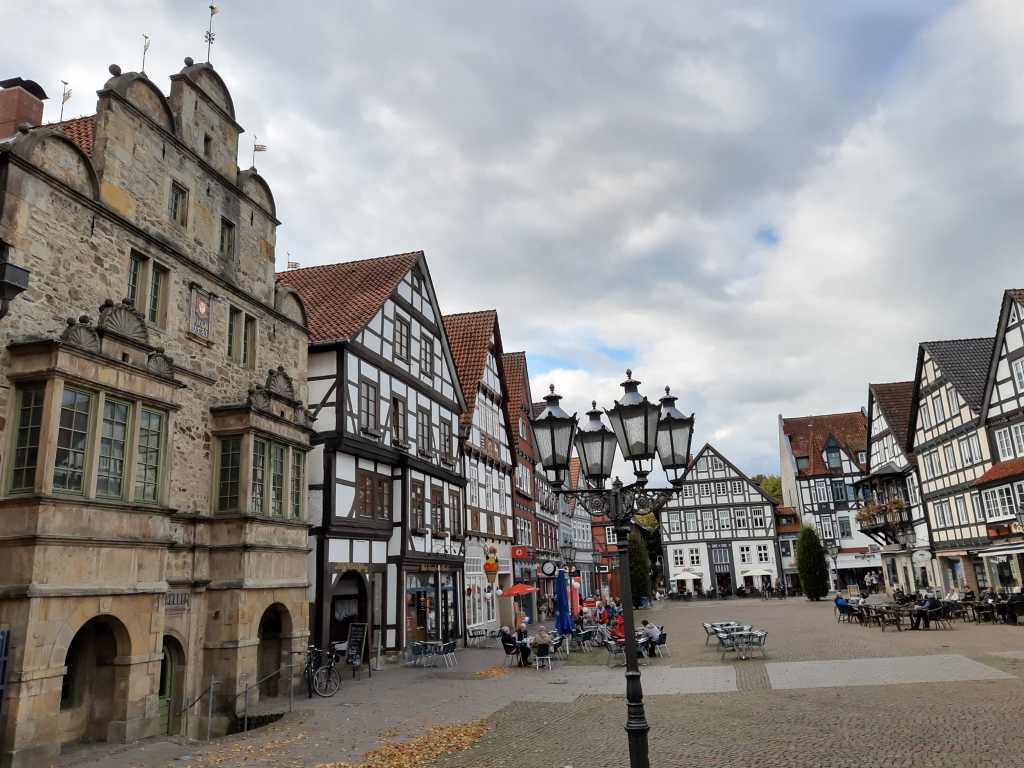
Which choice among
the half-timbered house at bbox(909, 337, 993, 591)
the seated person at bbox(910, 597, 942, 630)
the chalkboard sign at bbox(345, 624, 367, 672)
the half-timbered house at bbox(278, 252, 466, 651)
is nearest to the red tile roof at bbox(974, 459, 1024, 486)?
the half-timbered house at bbox(909, 337, 993, 591)

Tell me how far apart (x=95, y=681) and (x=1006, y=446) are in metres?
37.1

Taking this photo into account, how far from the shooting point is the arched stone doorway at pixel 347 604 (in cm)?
2027

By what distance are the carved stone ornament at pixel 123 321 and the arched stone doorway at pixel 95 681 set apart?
15.0 ft

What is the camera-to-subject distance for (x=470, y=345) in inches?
1388

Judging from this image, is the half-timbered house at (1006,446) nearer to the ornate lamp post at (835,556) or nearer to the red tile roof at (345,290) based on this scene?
the red tile roof at (345,290)

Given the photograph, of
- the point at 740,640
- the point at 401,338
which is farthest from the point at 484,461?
the point at 740,640

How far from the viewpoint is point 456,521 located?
28.4 metres

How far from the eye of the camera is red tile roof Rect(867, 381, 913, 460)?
48344mm

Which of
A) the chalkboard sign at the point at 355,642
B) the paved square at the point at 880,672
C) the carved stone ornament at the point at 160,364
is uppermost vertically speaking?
the carved stone ornament at the point at 160,364

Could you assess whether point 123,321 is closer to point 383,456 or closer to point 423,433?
point 383,456

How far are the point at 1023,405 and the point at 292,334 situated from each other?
3091 centimetres

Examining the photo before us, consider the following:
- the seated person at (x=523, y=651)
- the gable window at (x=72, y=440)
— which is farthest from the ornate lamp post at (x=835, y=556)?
the gable window at (x=72, y=440)

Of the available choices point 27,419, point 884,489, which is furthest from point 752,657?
point 884,489

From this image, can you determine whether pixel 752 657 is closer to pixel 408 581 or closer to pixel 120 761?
pixel 408 581
